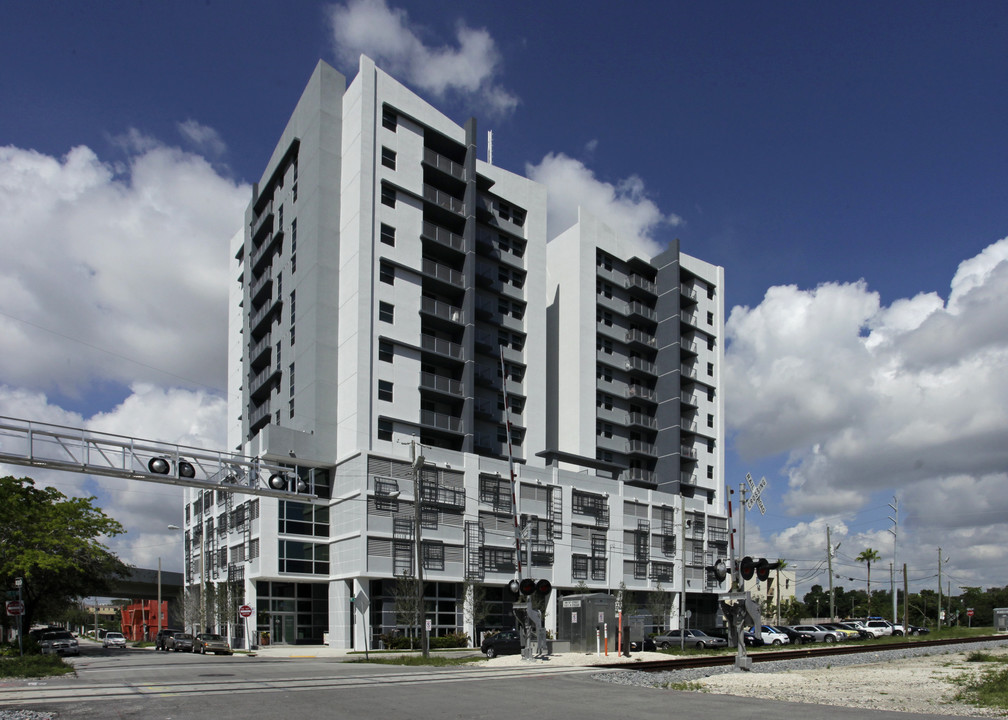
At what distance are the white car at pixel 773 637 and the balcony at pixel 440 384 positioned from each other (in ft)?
91.0

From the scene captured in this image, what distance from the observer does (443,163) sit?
→ 66.8 m

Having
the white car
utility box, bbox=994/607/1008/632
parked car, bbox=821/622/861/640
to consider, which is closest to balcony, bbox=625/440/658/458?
parked car, bbox=821/622/861/640

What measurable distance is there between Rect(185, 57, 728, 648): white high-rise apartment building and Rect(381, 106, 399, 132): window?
6.5 inches

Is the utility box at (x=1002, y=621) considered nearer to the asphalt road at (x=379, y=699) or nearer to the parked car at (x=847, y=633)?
the parked car at (x=847, y=633)

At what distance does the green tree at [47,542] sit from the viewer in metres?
48.1

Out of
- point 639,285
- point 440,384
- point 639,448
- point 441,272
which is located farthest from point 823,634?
point 441,272

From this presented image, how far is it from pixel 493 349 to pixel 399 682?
45604 millimetres

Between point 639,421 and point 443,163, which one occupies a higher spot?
point 443,163

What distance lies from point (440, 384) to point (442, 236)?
1182 centimetres

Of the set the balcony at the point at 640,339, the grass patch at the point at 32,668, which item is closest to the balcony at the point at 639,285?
the balcony at the point at 640,339

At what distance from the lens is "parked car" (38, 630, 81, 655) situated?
165ft

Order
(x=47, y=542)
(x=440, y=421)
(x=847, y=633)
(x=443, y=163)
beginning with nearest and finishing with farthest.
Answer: (x=47, y=542), (x=440, y=421), (x=847, y=633), (x=443, y=163)

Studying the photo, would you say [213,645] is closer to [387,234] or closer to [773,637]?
[387,234]

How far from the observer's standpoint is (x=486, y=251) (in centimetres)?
6962
